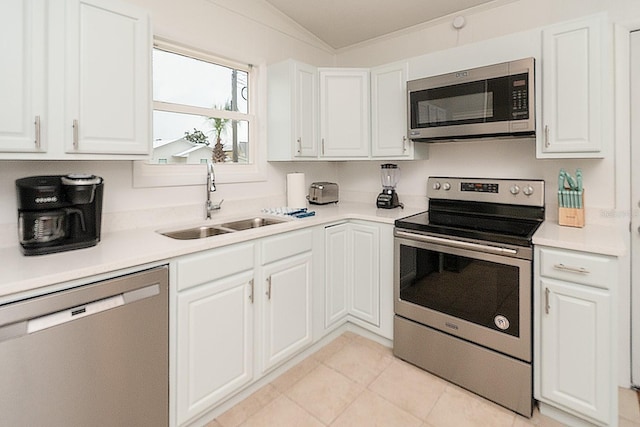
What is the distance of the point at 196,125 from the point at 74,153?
0.99m

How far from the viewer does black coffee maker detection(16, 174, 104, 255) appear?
4.43 ft

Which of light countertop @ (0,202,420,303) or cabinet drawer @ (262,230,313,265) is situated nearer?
light countertop @ (0,202,420,303)

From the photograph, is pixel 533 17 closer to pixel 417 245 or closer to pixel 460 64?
pixel 460 64

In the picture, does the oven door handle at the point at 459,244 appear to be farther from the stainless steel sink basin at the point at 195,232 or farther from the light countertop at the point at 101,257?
the stainless steel sink basin at the point at 195,232

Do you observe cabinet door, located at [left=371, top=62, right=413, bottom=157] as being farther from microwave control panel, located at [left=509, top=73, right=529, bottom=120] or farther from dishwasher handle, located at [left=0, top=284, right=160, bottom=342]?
dishwasher handle, located at [left=0, top=284, right=160, bottom=342]

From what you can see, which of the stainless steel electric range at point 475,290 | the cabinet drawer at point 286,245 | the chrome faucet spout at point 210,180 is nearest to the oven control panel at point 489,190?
the stainless steel electric range at point 475,290

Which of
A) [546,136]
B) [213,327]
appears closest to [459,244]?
[546,136]

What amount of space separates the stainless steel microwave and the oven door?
0.74 meters

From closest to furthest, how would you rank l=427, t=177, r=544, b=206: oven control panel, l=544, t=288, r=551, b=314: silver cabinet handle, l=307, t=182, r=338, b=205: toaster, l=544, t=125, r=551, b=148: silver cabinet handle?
l=544, t=288, r=551, b=314: silver cabinet handle
l=544, t=125, r=551, b=148: silver cabinet handle
l=427, t=177, r=544, b=206: oven control panel
l=307, t=182, r=338, b=205: toaster

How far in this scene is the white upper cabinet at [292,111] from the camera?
2578 mm

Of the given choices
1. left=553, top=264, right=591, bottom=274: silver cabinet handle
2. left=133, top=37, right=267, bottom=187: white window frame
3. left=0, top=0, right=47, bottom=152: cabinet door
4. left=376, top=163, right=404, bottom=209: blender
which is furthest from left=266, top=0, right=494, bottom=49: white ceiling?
left=553, top=264, right=591, bottom=274: silver cabinet handle

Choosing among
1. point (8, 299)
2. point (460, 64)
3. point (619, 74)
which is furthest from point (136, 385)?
point (619, 74)

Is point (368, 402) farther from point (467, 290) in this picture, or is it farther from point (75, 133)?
point (75, 133)

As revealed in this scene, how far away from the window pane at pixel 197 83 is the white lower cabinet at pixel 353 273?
1272mm
